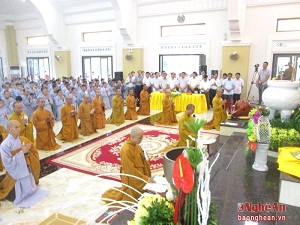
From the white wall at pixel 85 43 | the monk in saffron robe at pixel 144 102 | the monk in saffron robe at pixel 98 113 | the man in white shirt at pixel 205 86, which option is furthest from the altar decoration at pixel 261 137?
the white wall at pixel 85 43

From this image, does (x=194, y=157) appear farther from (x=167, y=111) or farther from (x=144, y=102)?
(x=144, y=102)

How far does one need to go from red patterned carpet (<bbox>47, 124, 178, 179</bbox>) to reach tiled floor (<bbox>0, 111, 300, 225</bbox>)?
0.32m

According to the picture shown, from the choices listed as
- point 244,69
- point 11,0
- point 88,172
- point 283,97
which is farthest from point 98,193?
point 11,0

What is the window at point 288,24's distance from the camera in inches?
414

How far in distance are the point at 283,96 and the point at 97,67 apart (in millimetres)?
14353

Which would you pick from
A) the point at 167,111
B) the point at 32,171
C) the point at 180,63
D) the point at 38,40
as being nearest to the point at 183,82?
the point at 180,63

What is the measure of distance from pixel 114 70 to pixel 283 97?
523 inches

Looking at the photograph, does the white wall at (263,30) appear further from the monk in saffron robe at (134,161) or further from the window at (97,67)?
the monk in saffron robe at (134,161)

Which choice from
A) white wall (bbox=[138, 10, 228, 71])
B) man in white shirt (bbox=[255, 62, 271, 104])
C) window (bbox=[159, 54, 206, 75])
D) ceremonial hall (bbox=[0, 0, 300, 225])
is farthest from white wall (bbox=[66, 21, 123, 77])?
man in white shirt (bbox=[255, 62, 271, 104])

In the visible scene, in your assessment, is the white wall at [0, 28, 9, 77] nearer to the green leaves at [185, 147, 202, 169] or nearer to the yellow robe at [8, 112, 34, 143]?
the yellow robe at [8, 112, 34, 143]

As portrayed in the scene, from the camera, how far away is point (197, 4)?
40.3 feet

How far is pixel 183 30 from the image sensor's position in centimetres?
1301

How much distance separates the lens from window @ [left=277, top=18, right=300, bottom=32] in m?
10.5

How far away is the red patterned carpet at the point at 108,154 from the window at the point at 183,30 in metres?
6.57
